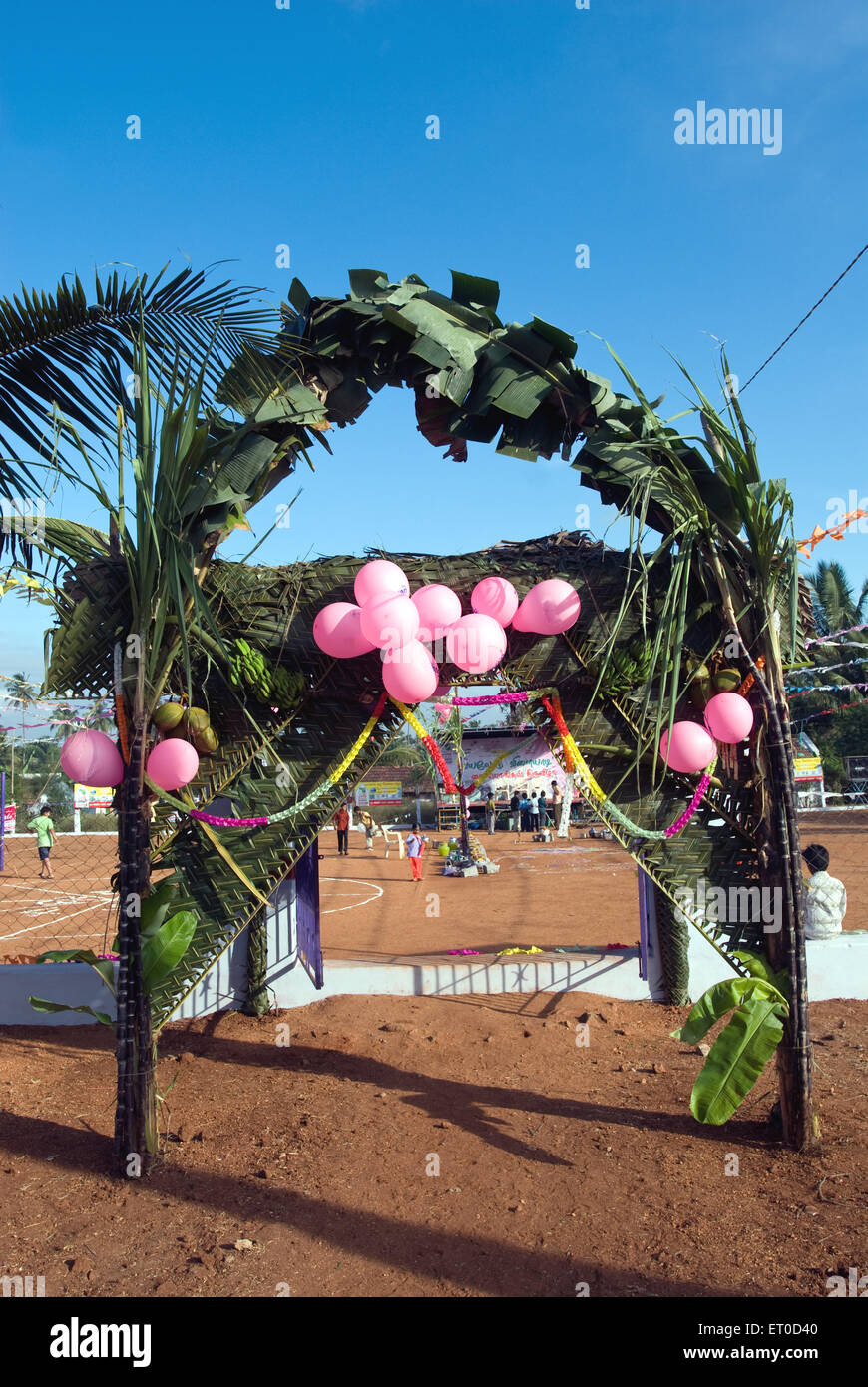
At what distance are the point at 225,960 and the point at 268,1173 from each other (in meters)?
3.26

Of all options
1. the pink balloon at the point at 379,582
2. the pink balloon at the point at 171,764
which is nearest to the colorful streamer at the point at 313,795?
the pink balloon at the point at 171,764

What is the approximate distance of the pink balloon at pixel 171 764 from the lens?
15.5ft

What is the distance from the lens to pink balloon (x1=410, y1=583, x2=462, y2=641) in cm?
498

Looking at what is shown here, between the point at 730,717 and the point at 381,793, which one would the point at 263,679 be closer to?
the point at 730,717

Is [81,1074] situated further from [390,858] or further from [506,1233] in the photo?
[390,858]

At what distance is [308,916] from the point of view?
755 centimetres

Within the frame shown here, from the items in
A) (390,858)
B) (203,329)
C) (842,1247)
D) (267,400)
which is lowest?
(390,858)

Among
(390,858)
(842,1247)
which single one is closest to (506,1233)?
(842,1247)

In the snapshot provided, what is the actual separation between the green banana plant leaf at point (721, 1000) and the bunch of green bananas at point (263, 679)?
2959mm

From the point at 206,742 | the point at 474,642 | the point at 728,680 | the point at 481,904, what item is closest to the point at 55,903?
the point at 481,904

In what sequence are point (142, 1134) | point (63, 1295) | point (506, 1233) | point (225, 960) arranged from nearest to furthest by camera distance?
point (63, 1295) → point (506, 1233) → point (142, 1134) → point (225, 960)

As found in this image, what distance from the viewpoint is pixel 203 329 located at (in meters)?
4.82

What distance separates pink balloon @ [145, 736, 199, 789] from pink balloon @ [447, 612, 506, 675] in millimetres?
1632

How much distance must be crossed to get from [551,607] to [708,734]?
4.14 feet
